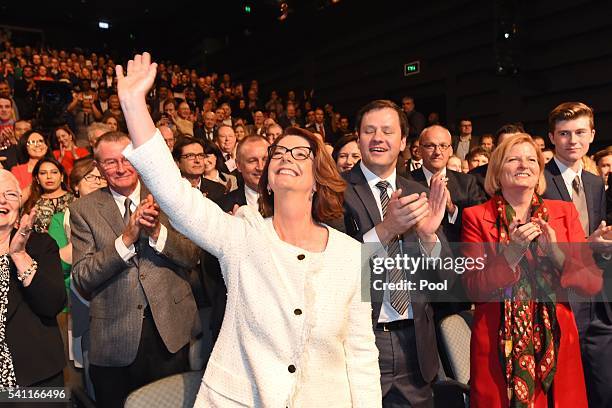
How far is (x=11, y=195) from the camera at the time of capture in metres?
2.01

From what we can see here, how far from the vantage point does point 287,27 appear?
1427 cm

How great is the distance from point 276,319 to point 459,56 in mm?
9580

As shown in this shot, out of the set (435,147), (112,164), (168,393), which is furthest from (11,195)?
(435,147)

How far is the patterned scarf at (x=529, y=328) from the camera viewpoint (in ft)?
7.15

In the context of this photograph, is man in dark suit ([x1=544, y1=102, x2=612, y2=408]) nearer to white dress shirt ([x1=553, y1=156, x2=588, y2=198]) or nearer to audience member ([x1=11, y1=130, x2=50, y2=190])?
white dress shirt ([x1=553, y1=156, x2=588, y2=198])

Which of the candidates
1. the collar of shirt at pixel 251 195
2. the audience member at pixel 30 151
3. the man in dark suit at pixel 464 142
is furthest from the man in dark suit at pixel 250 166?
the man in dark suit at pixel 464 142

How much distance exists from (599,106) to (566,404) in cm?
697

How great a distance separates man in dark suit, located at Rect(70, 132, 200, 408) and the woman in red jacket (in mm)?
1298

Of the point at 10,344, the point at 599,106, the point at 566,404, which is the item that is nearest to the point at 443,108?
the point at 599,106

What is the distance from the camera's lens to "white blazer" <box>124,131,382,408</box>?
4.90 feet

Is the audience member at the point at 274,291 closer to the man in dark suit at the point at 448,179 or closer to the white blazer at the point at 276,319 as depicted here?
the white blazer at the point at 276,319

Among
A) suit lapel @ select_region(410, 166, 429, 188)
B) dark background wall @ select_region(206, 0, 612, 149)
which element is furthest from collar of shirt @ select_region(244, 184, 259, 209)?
dark background wall @ select_region(206, 0, 612, 149)

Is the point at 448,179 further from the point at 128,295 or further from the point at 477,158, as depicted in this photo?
the point at 128,295

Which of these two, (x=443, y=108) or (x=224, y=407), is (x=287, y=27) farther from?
(x=224, y=407)
